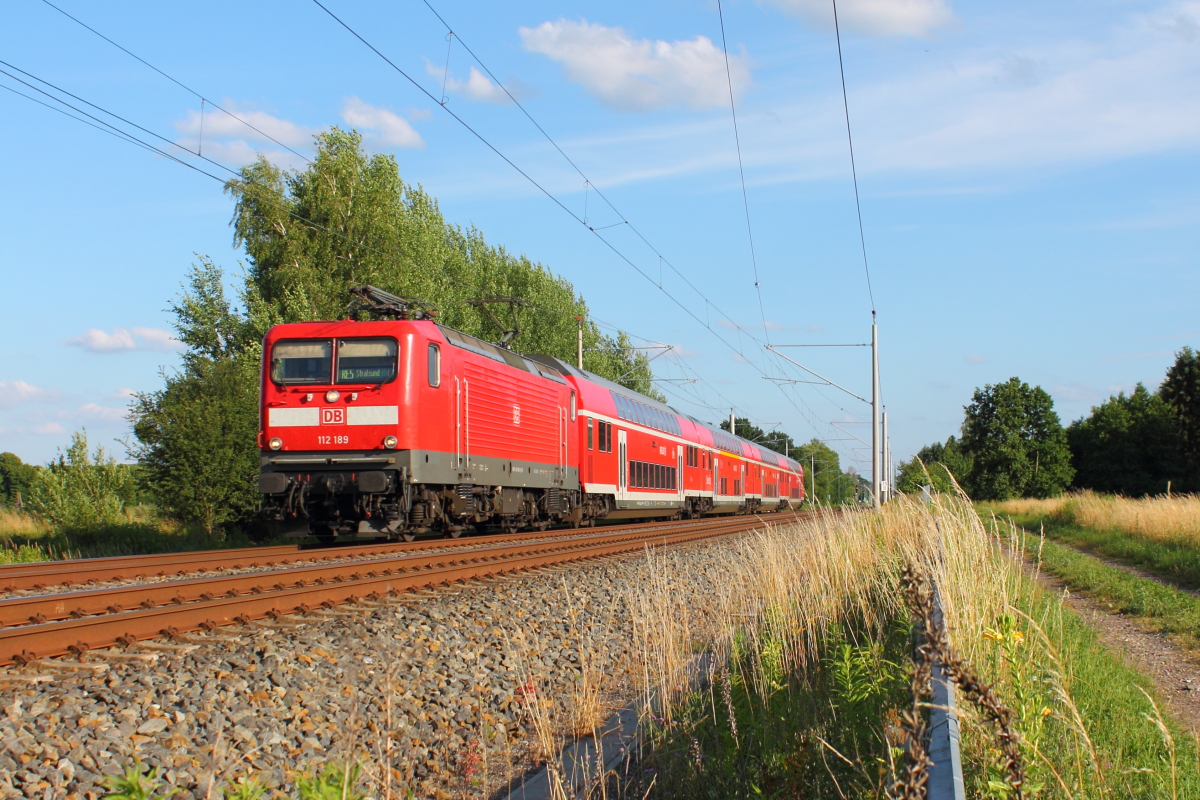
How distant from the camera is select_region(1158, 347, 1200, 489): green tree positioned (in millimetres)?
62406

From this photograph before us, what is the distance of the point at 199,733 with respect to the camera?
15.4ft

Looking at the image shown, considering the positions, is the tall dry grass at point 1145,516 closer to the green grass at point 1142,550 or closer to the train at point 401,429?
the green grass at point 1142,550

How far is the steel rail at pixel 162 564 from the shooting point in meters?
9.93

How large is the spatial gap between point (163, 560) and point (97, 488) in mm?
9340

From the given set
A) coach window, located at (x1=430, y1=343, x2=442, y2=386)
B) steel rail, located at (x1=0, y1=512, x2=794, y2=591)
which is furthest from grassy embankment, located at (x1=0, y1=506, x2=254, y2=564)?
coach window, located at (x1=430, y1=343, x2=442, y2=386)

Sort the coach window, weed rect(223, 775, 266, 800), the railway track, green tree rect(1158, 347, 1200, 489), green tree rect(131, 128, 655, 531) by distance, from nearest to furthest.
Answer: weed rect(223, 775, 266, 800), the railway track, the coach window, green tree rect(131, 128, 655, 531), green tree rect(1158, 347, 1200, 489)

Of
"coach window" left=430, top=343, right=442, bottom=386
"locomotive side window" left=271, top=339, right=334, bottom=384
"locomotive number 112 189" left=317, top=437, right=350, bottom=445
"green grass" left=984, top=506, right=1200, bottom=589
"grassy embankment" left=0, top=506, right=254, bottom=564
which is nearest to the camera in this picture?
"locomotive number 112 189" left=317, top=437, right=350, bottom=445

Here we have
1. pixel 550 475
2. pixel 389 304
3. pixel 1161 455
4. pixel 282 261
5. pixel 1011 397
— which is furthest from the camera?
pixel 1011 397

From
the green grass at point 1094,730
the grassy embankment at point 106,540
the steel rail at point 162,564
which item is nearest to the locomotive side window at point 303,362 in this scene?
the steel rail at point 162,564

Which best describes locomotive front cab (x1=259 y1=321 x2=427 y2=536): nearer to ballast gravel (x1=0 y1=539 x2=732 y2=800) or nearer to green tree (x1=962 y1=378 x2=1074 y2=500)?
ballast gravel (x1=0 y1=539 x2=732 y2=800)

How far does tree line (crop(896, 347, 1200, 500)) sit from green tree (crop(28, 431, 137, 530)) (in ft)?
192

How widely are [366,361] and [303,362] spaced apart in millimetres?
1061

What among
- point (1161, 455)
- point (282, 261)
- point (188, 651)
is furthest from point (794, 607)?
point (1161, 455)

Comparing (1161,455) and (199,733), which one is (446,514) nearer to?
(199,733)
